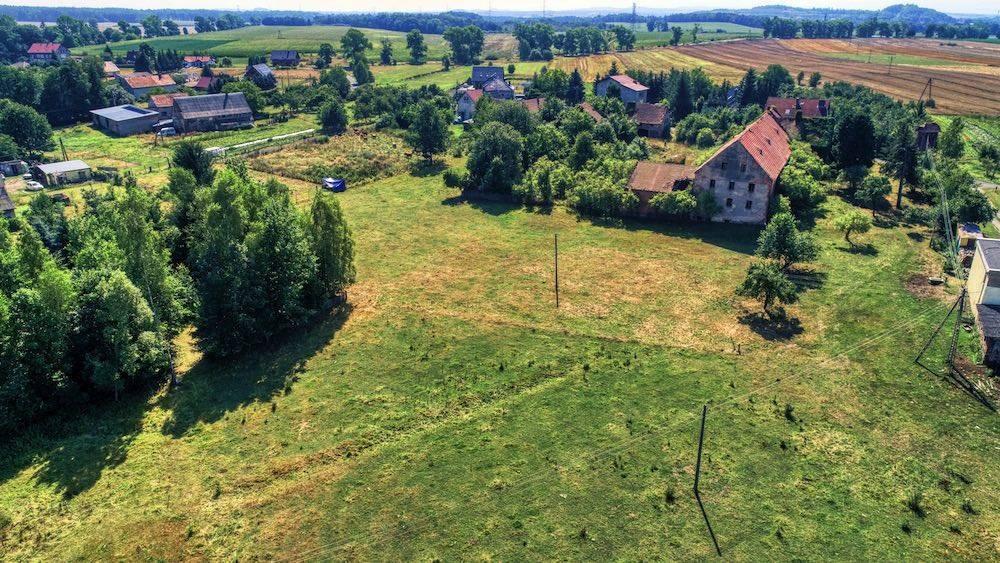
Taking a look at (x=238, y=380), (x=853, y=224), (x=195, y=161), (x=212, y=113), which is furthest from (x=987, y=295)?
(x=212, y=113)

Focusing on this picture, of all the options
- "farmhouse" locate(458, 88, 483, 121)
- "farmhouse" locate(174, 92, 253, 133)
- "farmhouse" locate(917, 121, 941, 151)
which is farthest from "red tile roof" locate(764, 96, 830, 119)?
"farmhouse" locate(174, 92, 253, 133)

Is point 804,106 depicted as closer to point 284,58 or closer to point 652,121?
point 652,121

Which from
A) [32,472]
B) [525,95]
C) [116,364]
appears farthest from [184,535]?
[525,95]

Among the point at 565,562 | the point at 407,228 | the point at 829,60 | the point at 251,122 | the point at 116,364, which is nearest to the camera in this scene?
the point at 565,562

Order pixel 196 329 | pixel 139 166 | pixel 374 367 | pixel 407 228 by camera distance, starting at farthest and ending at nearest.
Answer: pixel 139 166, pixel 407 228, pixel 196 329, pixel 374 367

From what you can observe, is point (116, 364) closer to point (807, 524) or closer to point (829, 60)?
point (807, 524)

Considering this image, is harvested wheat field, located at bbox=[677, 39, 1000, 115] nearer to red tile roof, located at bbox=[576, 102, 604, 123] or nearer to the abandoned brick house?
red tile roof, located at bbox=[576, 102, 604, 123]

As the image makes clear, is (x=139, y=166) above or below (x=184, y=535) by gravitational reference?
above
